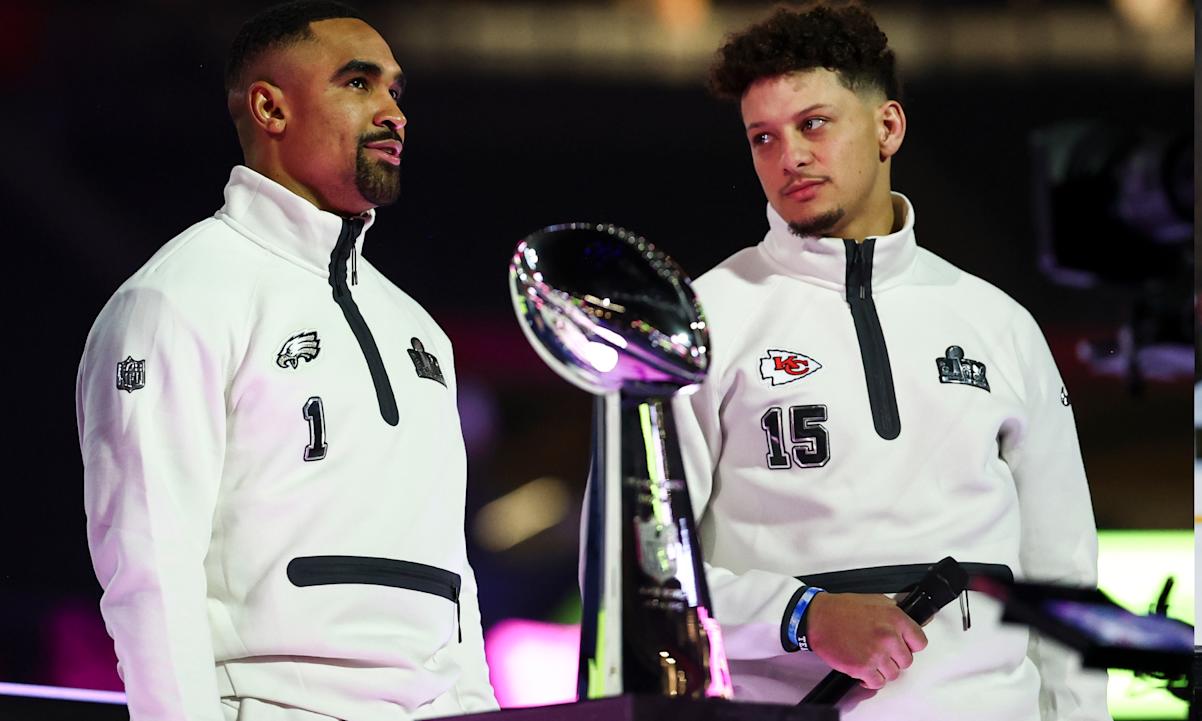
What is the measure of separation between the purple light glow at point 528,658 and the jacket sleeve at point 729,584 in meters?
0.33

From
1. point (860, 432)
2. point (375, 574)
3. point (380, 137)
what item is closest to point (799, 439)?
point (860, 432)

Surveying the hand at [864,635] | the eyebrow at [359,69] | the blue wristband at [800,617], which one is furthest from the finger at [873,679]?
the eyebrow at [359,69]

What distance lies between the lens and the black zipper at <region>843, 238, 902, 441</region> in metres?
2.43

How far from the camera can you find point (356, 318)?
7.47ft

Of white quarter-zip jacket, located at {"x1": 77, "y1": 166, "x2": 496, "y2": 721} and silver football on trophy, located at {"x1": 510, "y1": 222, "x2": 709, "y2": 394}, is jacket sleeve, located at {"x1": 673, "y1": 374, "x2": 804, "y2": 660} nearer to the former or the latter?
white quarter-zip jacket, located at {"x1": 77, "y1": 166, "x2": 496, "y2": 721}

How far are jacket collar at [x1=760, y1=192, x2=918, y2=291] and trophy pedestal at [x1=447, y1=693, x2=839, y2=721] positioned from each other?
1423 millimetres

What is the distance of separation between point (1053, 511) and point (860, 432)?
40 centimetres

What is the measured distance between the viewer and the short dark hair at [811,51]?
2584 mm

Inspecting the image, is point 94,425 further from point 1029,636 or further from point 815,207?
point 1029,636

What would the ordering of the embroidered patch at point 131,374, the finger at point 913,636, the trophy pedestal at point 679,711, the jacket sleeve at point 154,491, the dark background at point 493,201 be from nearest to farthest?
the trophy pedestal at point 679,711
the jacket sleeve at point 154,491
the embroidered patch at point 131,374
the finger at point 913,636
the dark background at point 493,201

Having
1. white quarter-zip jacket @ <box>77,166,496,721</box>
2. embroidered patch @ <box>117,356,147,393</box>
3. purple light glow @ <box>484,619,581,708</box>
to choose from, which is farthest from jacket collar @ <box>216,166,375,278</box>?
purple light glow @ <box>484,619,581,708</box>

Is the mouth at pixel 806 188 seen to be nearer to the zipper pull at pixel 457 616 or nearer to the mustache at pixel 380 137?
the mustache at pixel 380 137

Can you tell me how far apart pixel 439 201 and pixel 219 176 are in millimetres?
374

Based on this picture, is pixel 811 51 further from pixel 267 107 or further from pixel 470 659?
pixel 470 659
